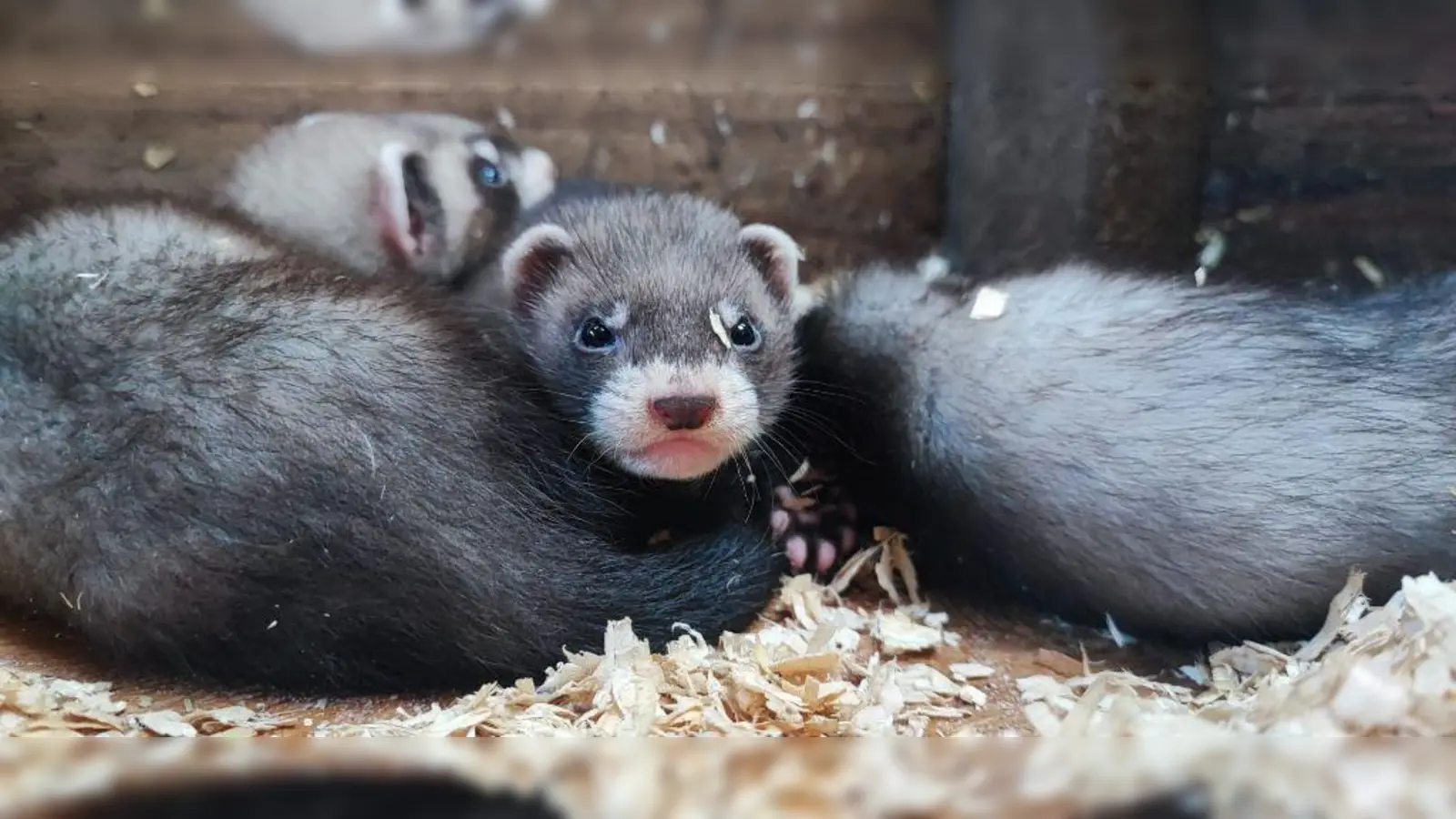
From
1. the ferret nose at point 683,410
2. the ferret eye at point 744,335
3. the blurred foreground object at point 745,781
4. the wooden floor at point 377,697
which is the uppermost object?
the ferret eye at point 744,335

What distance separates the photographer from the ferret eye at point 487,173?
218 cm

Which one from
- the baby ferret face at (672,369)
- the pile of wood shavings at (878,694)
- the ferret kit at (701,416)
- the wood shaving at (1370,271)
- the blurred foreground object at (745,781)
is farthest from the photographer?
the wood shaving at (1370,271)

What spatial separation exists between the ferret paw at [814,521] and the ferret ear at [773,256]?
0.33m

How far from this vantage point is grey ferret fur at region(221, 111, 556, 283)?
1918 mm

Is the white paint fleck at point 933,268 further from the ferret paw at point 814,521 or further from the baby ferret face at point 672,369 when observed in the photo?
the ferret paw at point 814,521

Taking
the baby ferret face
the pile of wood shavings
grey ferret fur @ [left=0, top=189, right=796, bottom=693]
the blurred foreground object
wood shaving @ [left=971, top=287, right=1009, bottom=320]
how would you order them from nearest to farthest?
the blurred foreground object < the pile of wood shavings < grey ferret fur @ [left=0, top=189, right=796, bottom=693] < the baby ferret face < wood shaving @ [left=971, top=287, right=1009, bottom=320]

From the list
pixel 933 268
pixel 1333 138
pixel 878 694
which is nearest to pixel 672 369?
pixel 878 694

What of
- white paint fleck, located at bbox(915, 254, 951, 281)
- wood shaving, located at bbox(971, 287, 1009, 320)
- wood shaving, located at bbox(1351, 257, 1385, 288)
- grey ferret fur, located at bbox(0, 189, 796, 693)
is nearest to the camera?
grey ferret fur, located at bbox(0, 189, 796, 693)

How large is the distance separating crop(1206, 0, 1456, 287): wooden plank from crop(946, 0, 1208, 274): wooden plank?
2.4 inches

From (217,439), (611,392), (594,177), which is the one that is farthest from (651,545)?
(594,177)

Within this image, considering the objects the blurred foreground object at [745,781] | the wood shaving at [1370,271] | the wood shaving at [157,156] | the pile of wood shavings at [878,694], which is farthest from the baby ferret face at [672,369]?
the wood shaving at [1370,271]

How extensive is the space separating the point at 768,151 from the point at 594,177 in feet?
1.09

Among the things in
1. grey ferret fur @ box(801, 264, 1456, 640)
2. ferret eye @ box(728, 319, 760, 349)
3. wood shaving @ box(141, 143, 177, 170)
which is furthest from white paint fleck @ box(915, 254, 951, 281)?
wood shaving @ box(141, 143, 177, 170)

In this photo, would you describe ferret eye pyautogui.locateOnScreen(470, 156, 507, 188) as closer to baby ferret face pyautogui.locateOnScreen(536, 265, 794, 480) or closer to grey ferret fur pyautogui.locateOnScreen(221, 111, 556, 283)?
grey ferret fur pyautogui.locateOnScreen(221, 111, 556, 283)
